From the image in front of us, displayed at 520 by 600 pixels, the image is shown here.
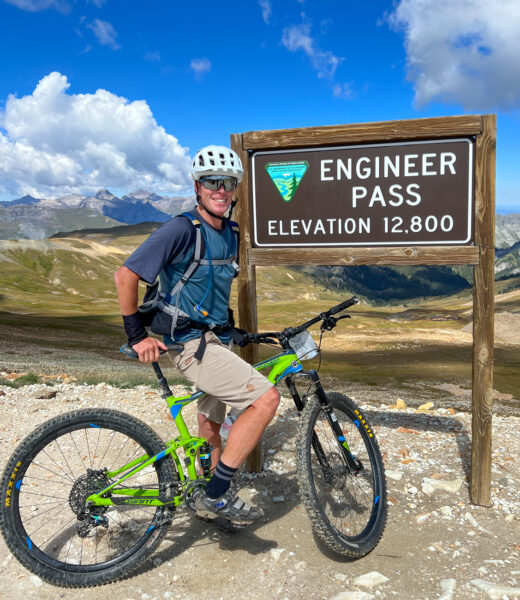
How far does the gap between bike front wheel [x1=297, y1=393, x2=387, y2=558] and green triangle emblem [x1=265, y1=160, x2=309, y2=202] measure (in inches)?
116

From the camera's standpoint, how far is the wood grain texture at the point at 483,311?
576 cm

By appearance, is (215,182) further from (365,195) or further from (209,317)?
(365,195)

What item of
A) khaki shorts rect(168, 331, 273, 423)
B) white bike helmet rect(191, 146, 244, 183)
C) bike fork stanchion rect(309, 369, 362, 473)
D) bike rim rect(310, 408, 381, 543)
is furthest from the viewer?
bike rim rect(310, 408, 381, 543)


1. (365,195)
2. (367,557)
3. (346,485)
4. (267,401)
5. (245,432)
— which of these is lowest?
(367,557)

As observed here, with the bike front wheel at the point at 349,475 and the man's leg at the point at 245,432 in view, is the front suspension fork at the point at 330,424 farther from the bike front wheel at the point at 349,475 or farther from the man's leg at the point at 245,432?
the man's leg at the point at 245,432

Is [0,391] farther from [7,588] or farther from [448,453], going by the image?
[448,453]

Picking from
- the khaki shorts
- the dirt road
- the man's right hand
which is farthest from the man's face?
the dirt road

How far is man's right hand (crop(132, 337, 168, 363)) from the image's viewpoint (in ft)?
14.1

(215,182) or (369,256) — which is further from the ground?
(215,182)

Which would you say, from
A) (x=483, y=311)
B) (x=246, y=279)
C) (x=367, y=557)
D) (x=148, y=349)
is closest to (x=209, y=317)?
(x=148, y=349)

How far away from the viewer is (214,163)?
472cm

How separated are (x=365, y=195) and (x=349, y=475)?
11.6 ft

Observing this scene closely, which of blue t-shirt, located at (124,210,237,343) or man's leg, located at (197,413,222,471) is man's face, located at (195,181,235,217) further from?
man's leg, located at (197,413,222,471)

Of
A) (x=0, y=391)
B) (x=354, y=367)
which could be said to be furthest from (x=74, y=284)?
(x=0, y=391)
